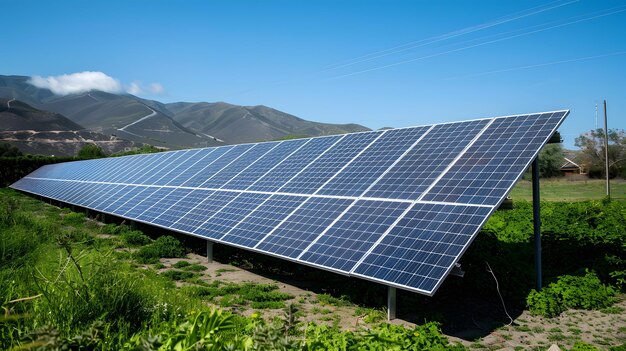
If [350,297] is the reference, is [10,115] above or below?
above

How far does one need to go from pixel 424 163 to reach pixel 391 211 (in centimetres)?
221

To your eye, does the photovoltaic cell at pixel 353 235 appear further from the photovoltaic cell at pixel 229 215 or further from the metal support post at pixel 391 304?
the photovoltaic cell at pixel 229 215

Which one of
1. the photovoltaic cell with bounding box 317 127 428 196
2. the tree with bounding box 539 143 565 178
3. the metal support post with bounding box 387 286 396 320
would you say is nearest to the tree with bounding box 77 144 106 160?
the photovoltaic cell with bounding box 317 127 428 196

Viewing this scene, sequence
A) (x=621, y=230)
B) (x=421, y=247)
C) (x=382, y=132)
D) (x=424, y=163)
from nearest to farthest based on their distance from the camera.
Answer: (x=421, y=247) < (x=424, y=163) < (x=621, y=230) < (x=382, y=132)

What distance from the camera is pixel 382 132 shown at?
15234 mm

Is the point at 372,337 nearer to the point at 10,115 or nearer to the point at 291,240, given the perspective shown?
the point at 291,240

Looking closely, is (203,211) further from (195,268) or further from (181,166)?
(181,166)

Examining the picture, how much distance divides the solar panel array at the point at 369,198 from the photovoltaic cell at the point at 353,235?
0.08 feet

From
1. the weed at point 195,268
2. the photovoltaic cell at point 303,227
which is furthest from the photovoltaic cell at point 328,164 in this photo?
the weed at point 195,268

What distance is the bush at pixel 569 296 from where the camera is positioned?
9.14 metres

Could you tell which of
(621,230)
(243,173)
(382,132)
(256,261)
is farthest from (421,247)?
(243,173)

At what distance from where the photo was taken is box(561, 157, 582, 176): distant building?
70.4 metres

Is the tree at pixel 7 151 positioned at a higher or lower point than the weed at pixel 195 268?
higher

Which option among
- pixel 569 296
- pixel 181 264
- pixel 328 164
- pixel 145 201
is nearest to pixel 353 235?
pixel 569 296
